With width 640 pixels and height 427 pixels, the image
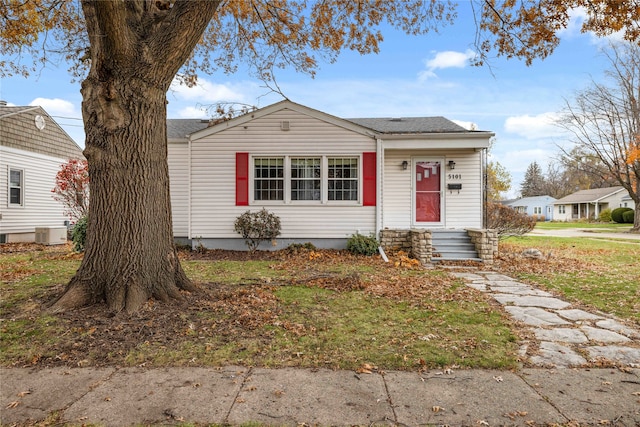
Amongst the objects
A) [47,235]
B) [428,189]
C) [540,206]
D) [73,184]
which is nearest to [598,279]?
[428,189]

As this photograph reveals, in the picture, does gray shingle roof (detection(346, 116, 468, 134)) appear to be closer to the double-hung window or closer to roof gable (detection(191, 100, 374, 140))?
roof gable (detection(191, 100, 374, 140))

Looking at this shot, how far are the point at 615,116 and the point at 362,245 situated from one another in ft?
74.3

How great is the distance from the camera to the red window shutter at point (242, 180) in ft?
33.0

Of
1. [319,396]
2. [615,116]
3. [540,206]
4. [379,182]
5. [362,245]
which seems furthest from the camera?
[540,206]

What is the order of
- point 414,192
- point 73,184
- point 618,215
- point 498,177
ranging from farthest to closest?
point 498,177
point 618,215
point 73,184
point 414,192

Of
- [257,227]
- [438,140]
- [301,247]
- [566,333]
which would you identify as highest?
[438,140]

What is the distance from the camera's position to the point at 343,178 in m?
10.2

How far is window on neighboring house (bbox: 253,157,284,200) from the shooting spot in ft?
33.5

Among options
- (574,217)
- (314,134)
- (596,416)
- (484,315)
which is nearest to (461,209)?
(314,134)

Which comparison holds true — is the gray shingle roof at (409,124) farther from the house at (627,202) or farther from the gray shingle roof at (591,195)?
the gray shingle roof at (591,195)

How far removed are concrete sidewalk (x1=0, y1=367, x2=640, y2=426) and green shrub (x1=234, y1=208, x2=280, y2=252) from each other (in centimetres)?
693

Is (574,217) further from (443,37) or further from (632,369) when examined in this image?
(632,369)

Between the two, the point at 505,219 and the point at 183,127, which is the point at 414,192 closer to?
the point at 505,219

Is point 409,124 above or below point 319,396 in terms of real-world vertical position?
above
